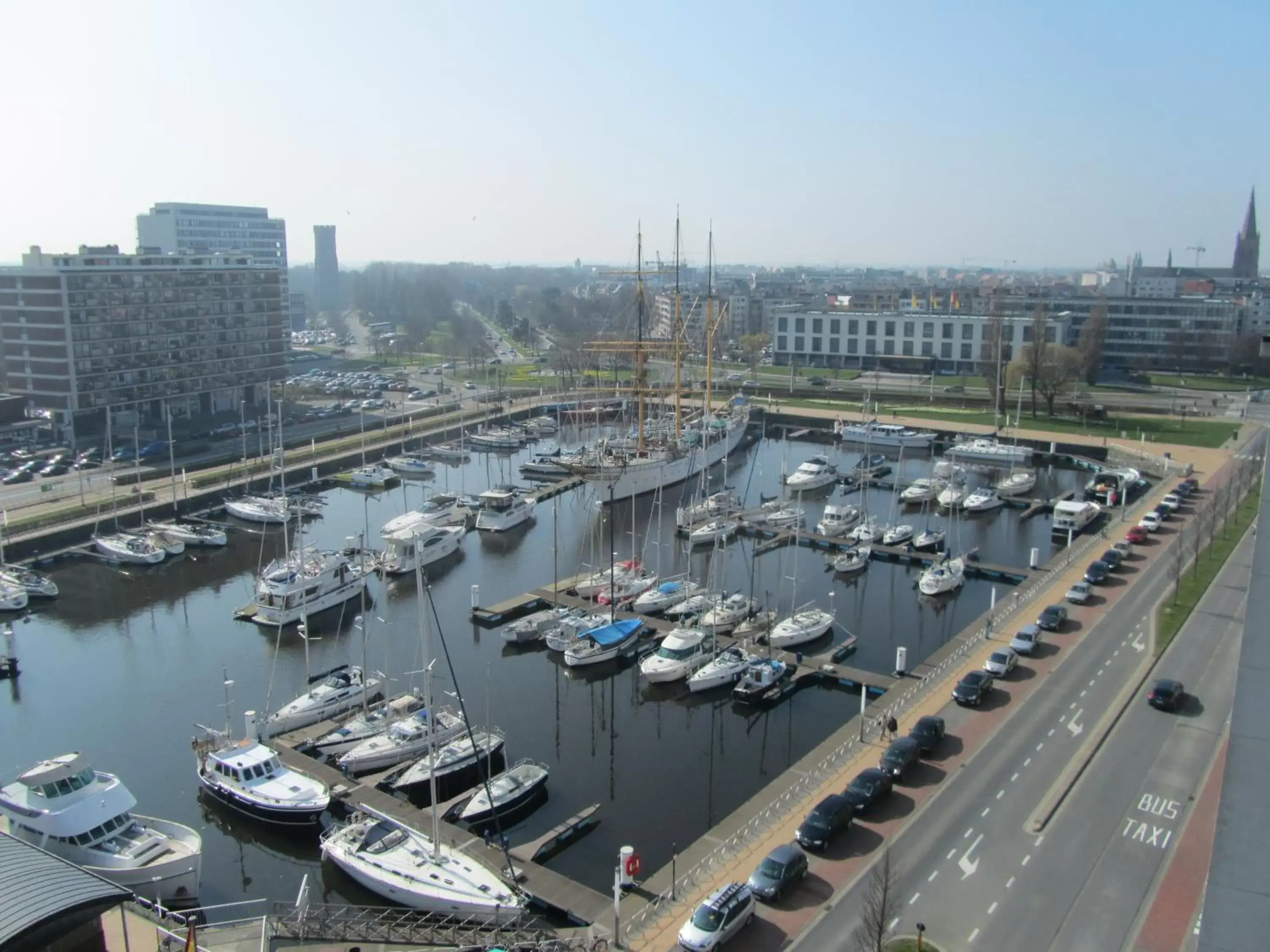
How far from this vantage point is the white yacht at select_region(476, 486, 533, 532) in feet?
110

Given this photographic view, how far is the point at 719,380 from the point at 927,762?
151 ft

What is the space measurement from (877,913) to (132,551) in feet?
85.5

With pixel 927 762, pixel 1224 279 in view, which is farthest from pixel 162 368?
pixel 1224 279

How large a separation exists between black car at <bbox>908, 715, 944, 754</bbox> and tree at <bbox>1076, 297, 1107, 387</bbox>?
46.1 meters

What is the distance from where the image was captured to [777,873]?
12.6 meters

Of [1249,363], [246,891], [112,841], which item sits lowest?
[246,891]

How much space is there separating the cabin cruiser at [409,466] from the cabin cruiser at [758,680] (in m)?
22.9

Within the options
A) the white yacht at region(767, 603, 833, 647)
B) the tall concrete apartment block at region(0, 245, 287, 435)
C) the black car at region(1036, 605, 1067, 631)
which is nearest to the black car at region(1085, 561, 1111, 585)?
the black car at region(1036, 605, 1067, 631)

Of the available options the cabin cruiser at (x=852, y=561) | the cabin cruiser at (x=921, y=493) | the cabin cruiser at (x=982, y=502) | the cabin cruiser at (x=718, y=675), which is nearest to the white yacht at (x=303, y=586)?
the cabin cruiser at (x=718, y=675)

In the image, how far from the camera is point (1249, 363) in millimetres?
62562

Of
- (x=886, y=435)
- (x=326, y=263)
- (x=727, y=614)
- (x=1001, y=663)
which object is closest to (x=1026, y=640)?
(x=1001, y=663)

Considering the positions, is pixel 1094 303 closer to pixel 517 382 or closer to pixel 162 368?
pixel 517 382

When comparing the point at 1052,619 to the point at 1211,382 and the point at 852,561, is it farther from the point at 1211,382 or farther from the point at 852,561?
the point at 1211,382

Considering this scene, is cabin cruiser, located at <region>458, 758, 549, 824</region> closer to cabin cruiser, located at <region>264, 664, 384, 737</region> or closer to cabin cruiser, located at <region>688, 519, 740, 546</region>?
cabin cruiser, located at <region>264, 664, 384, 737</region>
